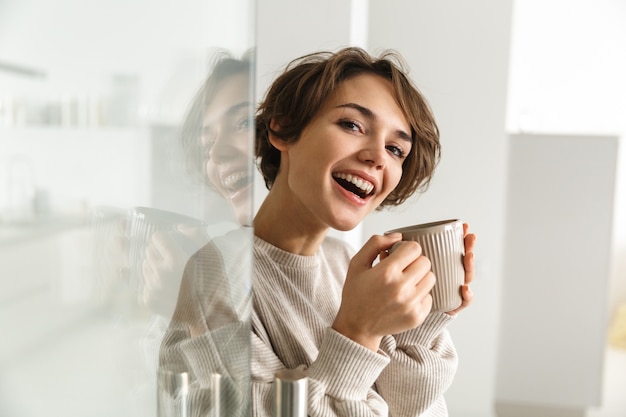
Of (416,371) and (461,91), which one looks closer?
(416,371)

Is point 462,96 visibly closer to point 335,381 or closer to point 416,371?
point 416,371

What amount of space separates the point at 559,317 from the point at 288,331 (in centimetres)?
189

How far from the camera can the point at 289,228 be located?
2.35ft

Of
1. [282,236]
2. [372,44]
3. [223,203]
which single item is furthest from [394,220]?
[223,203]

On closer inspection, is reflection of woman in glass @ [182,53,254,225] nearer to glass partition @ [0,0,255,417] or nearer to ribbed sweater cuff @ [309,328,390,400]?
glass partition @ [0,0,255,417]

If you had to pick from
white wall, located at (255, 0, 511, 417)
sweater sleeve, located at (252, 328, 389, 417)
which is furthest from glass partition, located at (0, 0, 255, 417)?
white wall, located at (255, 0, 511, 417)

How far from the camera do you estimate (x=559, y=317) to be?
7.43 ft

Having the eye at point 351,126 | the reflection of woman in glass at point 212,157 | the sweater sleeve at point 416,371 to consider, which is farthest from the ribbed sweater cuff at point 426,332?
the reflection of woman in glass at point 212,157

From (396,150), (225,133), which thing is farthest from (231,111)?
(396,150)

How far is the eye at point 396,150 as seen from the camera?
676mm

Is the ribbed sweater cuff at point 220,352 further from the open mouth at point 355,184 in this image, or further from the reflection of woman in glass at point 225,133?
the open mouth at point 355,184

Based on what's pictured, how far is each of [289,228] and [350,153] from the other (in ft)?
0.42

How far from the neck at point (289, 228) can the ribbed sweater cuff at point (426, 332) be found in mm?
149

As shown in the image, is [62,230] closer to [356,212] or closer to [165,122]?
[165,122]
